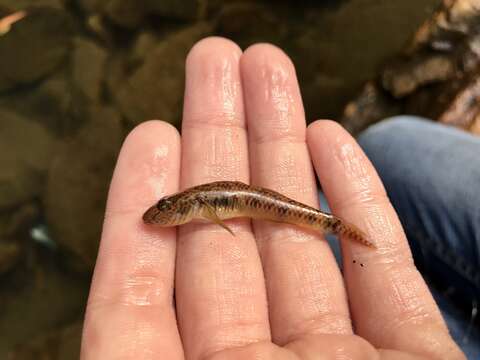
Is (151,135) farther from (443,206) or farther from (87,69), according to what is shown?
(87,69)

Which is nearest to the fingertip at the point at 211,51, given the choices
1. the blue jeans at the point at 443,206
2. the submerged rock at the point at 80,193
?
the blue jeans at the point at 443,206

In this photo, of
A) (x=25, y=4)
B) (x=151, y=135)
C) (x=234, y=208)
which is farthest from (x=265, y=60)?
(x=25, y=4)

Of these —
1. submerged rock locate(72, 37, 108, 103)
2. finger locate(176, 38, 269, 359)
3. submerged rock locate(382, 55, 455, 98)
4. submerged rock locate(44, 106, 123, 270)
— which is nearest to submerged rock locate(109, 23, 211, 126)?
submerged rock locate(72, 37, 108, 103)

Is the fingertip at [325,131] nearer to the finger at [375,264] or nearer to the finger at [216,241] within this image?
the finger at [375,264]

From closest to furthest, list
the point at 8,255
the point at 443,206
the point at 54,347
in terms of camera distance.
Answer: the point at 443,206
the point at 54,347
the point at 8,255

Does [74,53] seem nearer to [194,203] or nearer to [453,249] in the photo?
[194,203]

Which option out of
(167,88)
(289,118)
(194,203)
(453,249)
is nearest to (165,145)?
(194,203)
